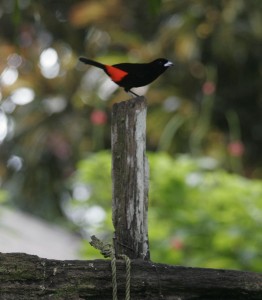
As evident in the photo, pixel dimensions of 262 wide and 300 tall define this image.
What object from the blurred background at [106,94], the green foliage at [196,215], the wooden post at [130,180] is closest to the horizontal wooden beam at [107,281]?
the wooden post at [130,180]

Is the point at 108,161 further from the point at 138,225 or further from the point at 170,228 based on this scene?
the point at 138,225

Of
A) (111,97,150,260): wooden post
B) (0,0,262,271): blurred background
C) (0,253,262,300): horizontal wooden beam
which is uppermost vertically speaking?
(0,0,262,271): blurred background

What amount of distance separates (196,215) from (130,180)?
3.43 meters

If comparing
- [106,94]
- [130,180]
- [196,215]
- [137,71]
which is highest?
[106,94]

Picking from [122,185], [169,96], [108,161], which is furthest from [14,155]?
[122,185]

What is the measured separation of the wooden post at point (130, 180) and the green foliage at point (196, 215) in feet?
10.4

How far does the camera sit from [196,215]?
20.6 ft

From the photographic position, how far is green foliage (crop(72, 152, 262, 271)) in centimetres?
611

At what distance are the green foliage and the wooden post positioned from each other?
317cm

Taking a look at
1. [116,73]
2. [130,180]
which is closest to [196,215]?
[116,73]

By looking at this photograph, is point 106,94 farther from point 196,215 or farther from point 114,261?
point 114,261

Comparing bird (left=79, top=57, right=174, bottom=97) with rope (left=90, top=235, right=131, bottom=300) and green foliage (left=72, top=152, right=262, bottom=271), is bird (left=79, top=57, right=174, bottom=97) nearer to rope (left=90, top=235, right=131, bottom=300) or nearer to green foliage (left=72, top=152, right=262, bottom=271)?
rope (left=90, top=235, right=131, bottom=300)

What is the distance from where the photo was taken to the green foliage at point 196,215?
241 inches

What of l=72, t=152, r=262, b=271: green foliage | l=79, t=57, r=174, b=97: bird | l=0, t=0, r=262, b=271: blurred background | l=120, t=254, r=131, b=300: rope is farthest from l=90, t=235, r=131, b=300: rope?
l=0, t=0, r=262, b=271: blurred background
